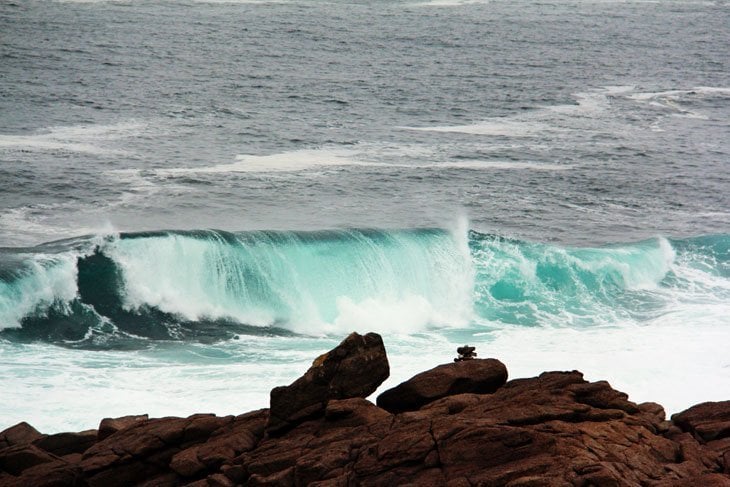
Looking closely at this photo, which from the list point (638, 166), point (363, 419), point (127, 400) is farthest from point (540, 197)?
point (363, 419)

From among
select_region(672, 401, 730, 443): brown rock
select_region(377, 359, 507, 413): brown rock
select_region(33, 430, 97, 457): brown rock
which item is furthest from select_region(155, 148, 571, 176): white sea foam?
select_region(672, 401, 730, 443): brown rock

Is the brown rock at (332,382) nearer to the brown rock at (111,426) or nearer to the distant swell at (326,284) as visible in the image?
the brown rock at (111,426)

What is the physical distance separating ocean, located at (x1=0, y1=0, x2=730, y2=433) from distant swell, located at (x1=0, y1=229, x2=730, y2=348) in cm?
10

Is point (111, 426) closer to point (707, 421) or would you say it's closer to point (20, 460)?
point (20, 460)

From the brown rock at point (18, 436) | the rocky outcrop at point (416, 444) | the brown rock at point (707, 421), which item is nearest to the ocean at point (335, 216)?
the brown rock at point (18, 436)

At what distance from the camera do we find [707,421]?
19.3 meters

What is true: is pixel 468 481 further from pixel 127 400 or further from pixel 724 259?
pixel 724 259

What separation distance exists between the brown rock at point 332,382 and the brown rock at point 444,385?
0.45 meters

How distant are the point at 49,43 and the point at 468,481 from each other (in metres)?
72.1

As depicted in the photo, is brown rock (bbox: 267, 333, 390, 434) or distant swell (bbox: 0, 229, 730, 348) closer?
brown rock (bbox: 267, 333, 390, 434)

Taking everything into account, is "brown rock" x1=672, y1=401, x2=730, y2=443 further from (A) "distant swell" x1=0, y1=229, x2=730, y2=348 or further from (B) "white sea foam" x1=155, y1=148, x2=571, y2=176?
(B) "white sea foam" x1=155, y1=148, x2=571, y2=176

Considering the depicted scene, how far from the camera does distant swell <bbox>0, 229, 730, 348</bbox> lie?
36.3 m

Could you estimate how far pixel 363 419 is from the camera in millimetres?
19344

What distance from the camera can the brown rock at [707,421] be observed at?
18953 millimetres
